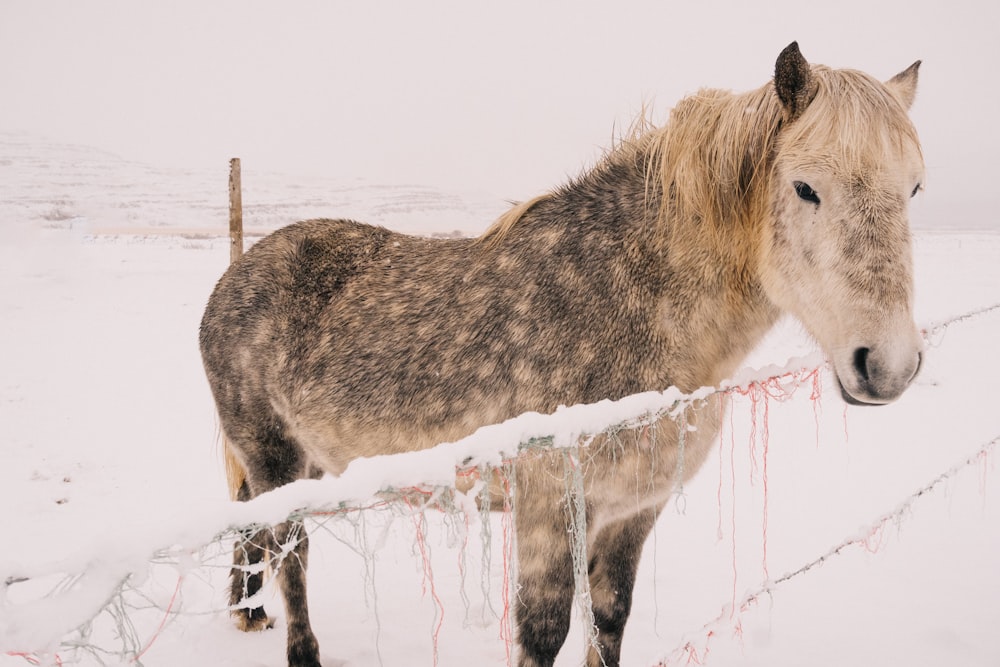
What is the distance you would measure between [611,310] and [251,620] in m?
3.08

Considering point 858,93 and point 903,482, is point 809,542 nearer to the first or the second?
point 903,482

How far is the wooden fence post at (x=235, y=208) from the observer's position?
21.7 ft

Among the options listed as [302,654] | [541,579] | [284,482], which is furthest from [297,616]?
[541,579]

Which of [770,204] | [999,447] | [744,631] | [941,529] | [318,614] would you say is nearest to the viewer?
[770,204]

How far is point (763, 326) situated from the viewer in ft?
7.12

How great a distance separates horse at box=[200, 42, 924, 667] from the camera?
171 centimetres

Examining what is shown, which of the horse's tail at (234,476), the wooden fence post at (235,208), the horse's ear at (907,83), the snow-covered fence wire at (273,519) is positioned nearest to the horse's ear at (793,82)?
the horse's ear at (907,83)

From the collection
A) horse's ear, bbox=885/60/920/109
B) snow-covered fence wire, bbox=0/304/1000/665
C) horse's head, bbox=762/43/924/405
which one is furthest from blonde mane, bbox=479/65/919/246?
snow-covered fence wire, bbox=0/304/1000/665

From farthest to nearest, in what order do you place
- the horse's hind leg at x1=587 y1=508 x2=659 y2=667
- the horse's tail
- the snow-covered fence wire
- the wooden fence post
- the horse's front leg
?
the wooden fence post
the horse's tail
the horse's hind leg at x1=587 y1=508 x2=659 y2=667
the horse's front leg
the snow-covered fence wire

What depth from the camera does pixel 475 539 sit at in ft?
16.0

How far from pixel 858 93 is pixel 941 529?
4.05m

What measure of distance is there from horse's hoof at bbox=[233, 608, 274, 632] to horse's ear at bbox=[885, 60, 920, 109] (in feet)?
14.1

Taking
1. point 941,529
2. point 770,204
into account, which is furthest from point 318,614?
point 941,529

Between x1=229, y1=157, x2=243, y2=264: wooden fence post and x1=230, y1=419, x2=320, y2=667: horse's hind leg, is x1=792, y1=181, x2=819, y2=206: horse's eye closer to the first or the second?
x1=230, y1=419, x2=320, y2=667: horse's hind leg
